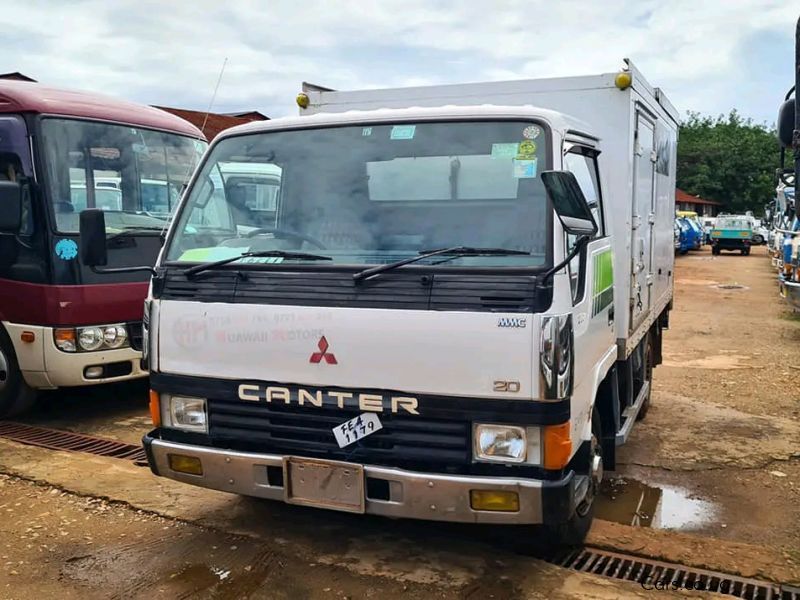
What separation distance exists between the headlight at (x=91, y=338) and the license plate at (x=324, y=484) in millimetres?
3396

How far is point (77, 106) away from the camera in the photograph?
6805 millimetres

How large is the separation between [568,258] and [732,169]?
55936mm

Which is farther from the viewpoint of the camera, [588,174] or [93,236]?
[588,174]

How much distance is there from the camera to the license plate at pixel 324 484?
357cm

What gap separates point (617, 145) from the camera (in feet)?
16.3

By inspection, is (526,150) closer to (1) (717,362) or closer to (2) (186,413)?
(2) (186,413)

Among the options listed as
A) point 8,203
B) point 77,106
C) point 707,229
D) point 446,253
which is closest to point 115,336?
point 8,203

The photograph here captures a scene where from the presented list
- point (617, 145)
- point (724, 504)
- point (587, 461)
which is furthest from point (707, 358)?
point (587, 461)

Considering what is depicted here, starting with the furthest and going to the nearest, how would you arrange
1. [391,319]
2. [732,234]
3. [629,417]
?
[732,234] < [629,417] < [391,319]

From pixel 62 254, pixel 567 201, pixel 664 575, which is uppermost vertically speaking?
pixel 567 201

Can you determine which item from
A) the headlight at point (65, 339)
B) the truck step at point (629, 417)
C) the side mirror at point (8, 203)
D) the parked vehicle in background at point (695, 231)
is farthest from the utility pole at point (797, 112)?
the parked vehicle in background at point (695, 231)

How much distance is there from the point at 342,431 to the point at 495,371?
2.54 feet

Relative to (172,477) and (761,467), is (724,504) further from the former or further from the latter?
(172,477)

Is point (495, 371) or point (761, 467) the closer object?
point (495, 371)
